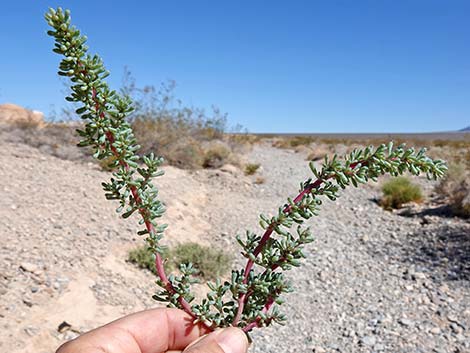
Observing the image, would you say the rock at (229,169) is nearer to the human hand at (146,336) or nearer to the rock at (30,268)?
the rock at (30,268)

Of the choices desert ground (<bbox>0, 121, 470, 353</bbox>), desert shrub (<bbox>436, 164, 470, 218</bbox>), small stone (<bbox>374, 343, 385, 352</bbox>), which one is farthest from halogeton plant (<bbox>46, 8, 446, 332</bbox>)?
desert shrub (<bbox>436, 164, 470, 218</bbox>)

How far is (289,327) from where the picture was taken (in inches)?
199

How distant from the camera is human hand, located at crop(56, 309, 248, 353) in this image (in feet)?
5.11

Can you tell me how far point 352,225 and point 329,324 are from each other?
473 cm

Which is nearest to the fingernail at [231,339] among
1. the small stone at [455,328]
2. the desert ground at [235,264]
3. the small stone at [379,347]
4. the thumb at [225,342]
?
the thumb at [225,342]

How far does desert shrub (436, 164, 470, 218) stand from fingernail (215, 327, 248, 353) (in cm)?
975

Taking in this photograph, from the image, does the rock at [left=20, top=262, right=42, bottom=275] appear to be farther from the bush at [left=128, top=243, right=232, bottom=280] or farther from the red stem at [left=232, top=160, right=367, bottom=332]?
the red stem at [left=232, top=160, right=367, bottom=332]

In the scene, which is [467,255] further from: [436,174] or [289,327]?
[436,174]

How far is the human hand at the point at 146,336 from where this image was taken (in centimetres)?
156

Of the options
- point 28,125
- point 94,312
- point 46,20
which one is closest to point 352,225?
point 94,312

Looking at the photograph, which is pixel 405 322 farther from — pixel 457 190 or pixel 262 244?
pixel 457 190

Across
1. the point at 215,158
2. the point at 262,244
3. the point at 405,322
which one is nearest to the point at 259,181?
the point at 215,158

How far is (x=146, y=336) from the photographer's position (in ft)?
5.71

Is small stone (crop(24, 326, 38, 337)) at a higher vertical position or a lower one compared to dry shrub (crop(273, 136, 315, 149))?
lower
